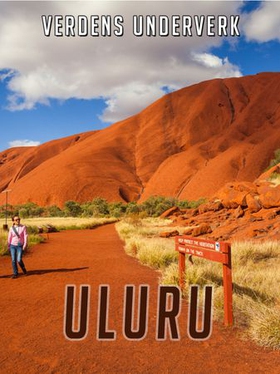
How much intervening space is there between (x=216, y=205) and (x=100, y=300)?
1826cm

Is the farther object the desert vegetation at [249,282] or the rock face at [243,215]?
the rock face at [243,215]

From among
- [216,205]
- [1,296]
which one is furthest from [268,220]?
[1,296]

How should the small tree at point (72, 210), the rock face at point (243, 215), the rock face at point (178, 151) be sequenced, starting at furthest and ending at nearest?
the rock face at point (178, 151)
the small tree at point (72, 210)
the rock face at point (243, 215)

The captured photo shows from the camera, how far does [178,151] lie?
307 feet

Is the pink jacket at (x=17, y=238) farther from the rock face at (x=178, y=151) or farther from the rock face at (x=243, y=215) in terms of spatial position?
the rock face at (x=178, y=151)

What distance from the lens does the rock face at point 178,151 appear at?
7381 centimetres

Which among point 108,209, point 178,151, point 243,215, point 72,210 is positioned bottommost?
point 108,209

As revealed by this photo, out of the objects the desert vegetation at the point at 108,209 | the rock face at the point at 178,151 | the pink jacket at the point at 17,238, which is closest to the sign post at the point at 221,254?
the pink jacket at the point at 17,238

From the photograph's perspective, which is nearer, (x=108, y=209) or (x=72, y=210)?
(x=72, y=210)

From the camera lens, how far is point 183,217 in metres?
28.6

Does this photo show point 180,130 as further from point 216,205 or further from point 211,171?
point 216,205

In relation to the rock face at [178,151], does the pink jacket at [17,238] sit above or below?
below

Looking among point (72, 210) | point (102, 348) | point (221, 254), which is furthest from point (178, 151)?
point (102, 348)

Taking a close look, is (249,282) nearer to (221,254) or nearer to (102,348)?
(221,254)
